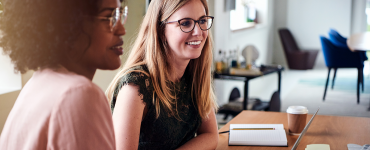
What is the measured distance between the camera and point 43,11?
0.34m

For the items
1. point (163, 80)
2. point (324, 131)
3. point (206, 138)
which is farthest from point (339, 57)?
→ point (163, 80)

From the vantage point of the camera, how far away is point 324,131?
1.24 metres

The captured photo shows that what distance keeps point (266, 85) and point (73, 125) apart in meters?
5.00

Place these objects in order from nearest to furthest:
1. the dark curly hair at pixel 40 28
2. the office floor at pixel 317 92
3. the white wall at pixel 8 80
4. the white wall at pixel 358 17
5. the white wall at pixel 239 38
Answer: the dark curly hair at pixel 40 28, the white wall at pixel 8 80, the white wall at pixel 239 38, the office floor at pixel 317 92, the white wall at pixel 358 17

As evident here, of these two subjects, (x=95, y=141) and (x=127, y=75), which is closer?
(x=95, y=141)

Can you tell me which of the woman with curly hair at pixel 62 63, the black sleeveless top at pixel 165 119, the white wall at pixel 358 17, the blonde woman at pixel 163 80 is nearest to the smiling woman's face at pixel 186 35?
the blonde woman at pixel 163 80

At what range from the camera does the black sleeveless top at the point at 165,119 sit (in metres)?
0.99

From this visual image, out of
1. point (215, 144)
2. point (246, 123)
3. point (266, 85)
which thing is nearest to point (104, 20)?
point (215, 144)

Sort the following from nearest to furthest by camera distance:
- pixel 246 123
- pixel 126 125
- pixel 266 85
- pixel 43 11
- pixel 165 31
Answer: pixel 43 11 → pixel 126 125 → pixel 165 31 → pixel 246 123 → pixel 266 85

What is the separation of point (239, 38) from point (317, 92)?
1.32 metres

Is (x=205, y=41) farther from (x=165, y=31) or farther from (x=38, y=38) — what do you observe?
(x=38, y=38)

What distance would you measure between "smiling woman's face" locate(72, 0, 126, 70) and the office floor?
3.01 m

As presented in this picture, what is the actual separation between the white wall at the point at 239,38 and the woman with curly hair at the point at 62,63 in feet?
10.3

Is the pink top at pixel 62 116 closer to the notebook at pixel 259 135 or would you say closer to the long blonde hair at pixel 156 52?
the long blonde hair at pixel 156 52
